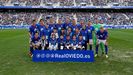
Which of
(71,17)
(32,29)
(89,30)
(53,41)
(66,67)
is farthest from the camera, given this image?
(71,17)

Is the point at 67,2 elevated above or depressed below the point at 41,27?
below

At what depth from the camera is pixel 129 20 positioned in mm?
65062

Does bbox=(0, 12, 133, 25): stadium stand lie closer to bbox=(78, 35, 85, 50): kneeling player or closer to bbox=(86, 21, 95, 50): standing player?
bbox=(86, 21, 95, 50): standing player

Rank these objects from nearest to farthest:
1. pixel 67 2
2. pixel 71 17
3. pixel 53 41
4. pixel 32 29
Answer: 1. pixel 53 41
2. pixel 32 29
3. pixel 71 17
4. pixel 67 2

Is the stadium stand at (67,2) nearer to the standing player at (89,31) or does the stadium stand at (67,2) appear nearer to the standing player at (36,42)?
the standing player at (89,31)

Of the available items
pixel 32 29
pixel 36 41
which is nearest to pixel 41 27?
pixel 32 29

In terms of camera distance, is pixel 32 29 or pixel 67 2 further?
pixel 67 2

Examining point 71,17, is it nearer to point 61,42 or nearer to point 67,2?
point 67,2

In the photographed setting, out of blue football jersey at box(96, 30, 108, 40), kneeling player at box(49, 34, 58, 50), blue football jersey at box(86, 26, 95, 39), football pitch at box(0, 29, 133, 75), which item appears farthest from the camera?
blue football jersey at box(86, 26, 95, 39)

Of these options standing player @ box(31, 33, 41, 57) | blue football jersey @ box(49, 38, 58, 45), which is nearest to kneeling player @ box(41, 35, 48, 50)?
standing player @ box(31, 33, 41, 57)

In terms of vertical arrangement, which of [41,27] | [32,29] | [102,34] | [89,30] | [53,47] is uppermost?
[41,27]

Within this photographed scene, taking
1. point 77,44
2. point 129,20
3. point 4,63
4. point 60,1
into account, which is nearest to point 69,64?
point 77,44

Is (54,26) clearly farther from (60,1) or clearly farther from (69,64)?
(60,1)

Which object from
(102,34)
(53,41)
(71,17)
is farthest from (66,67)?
(71,17)
